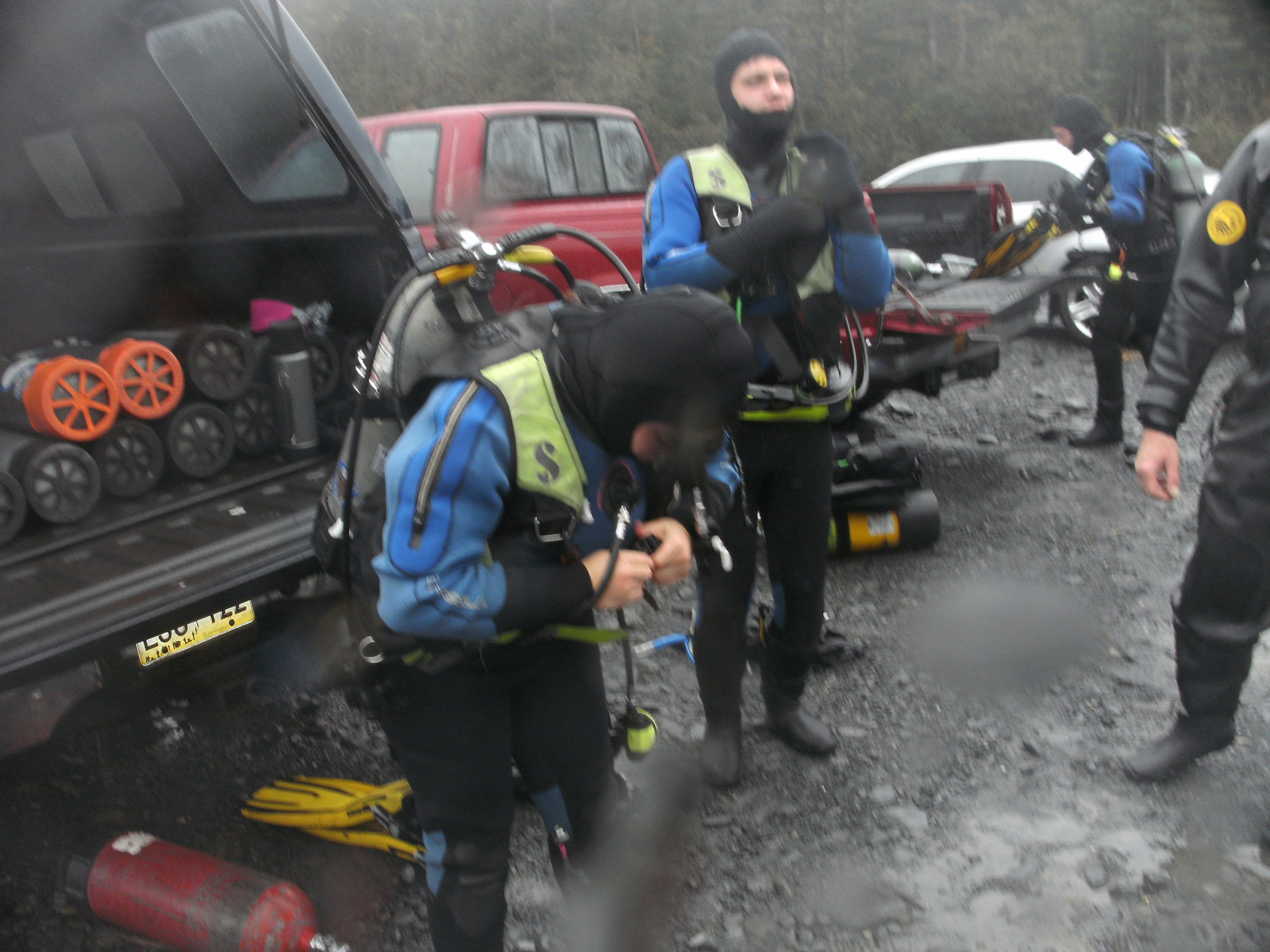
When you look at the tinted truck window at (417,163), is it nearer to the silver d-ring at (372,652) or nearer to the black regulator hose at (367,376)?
the black regulator hose at (367,376)

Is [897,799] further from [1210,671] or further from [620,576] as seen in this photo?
[620,576]

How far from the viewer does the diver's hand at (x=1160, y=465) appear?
2.62m

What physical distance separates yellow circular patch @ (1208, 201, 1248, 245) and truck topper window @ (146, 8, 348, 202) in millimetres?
2774

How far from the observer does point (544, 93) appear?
23375 millimetres

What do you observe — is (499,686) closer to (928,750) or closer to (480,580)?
(480,580)

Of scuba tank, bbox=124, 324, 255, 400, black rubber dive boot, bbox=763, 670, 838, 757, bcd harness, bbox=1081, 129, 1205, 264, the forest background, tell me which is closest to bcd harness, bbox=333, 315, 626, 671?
black rubber dive boot, bbox=763, 670, 838, 757

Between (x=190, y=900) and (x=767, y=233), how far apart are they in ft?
6.90

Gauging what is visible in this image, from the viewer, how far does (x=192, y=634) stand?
263cm

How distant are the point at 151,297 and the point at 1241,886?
14.7 ft

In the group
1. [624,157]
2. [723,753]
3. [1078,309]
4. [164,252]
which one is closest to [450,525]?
[723,753]

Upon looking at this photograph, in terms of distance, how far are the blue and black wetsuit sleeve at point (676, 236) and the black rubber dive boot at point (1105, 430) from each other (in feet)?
13.1

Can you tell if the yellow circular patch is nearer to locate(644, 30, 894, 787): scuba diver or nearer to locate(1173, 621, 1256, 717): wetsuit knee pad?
locate(644, 30, 894, 787): scuba diver

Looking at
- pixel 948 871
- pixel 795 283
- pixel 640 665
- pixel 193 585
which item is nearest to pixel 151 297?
pixel 193 585

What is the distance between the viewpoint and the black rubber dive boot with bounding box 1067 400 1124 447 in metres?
5.66
